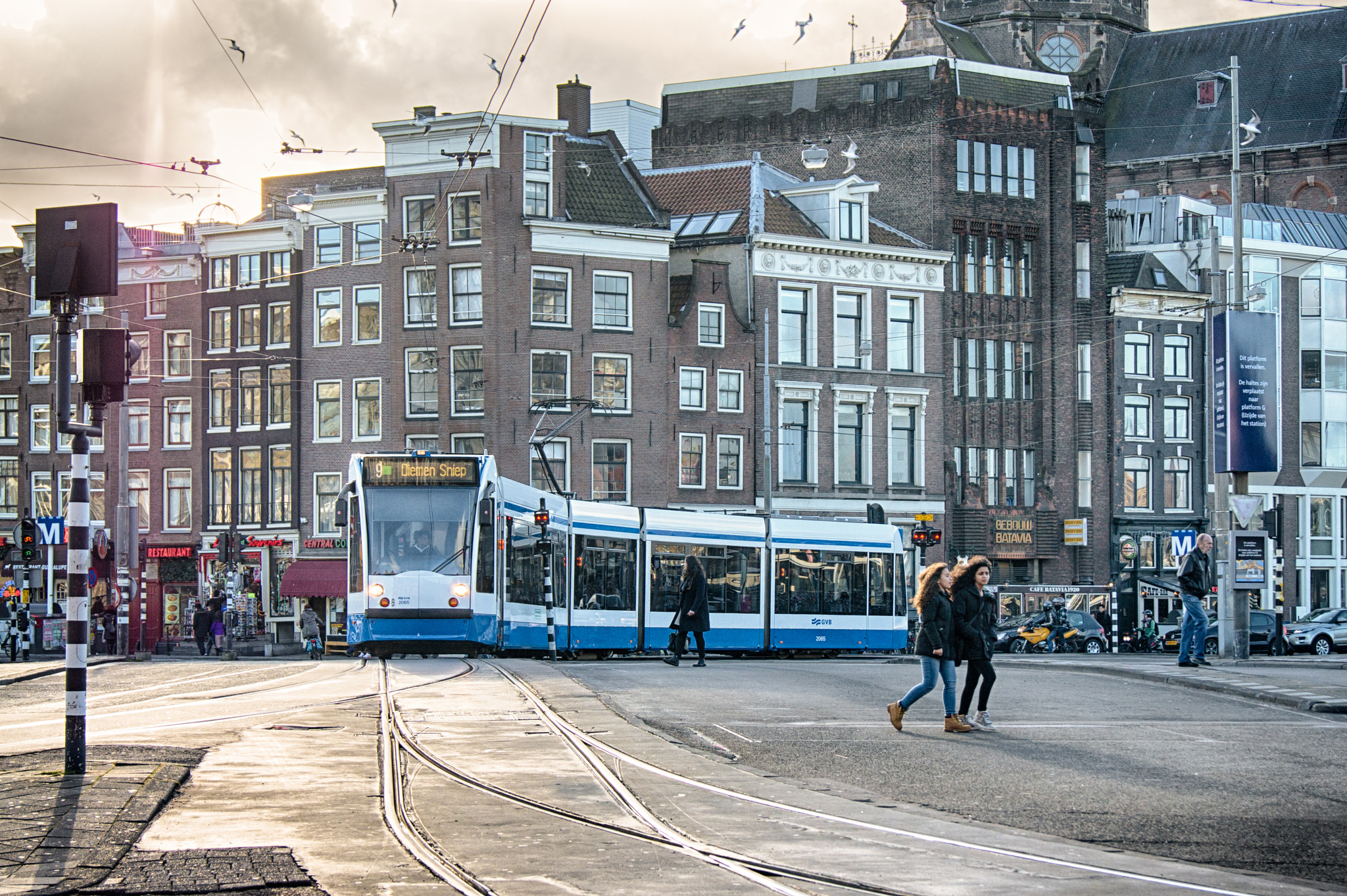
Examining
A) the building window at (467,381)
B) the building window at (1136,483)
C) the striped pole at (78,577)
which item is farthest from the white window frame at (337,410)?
the striped pole at (78,577)

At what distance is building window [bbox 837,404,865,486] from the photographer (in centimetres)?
5591

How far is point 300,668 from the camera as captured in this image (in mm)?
26719

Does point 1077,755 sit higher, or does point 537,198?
point 537,198

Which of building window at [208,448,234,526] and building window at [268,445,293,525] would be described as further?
building window at [208,448,234,526]

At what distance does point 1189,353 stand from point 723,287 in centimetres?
2271

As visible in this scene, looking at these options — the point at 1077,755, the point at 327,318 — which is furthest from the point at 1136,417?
the point at 1077,755

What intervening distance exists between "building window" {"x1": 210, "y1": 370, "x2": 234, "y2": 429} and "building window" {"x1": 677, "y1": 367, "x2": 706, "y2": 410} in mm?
15554

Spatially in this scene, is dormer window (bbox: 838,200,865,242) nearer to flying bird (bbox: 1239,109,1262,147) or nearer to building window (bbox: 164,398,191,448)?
building window (bbox: 164,398,191,448)

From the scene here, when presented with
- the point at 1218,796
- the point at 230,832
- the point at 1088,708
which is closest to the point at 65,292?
the point at 230,832

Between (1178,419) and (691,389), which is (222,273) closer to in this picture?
(691,389)

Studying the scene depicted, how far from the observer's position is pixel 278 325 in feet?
181

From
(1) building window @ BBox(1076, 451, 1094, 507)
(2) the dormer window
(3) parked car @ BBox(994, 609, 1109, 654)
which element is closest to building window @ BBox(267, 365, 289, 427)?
(2) the dormer window

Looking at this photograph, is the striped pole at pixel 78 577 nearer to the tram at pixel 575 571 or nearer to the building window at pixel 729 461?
the tram at pixel 575 571

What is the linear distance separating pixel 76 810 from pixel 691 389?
44.6m
